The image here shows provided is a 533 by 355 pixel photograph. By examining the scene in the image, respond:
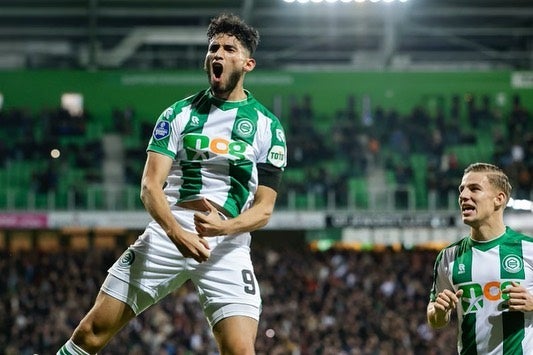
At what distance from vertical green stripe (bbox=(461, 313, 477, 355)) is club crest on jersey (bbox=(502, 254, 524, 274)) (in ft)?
1.06

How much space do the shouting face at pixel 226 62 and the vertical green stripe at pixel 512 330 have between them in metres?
2.01

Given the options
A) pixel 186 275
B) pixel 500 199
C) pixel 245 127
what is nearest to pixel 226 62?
pixel 245 127

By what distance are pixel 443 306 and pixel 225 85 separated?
5.60 ft

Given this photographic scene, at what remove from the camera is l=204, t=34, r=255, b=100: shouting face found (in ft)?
17.0

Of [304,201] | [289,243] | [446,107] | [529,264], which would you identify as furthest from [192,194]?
[446,107]

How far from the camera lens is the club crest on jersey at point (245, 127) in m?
5.26

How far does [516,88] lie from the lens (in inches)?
1193

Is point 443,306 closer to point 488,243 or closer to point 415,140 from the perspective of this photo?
point 488,243

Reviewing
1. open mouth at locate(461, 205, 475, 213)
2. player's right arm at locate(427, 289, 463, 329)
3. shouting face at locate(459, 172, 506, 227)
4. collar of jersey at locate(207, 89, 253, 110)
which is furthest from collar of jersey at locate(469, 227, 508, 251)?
collar of jersey at locate(207, 89, 253, 110)

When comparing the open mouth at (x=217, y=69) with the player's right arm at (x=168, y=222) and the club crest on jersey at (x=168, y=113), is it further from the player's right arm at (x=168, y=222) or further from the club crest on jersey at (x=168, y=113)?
the player's right arm at (x=168, y=222)

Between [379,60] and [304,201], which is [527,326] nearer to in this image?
[304,201]

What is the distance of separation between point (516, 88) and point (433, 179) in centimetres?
615

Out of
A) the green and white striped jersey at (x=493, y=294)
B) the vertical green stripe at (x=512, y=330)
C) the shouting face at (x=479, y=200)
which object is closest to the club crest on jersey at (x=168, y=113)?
the shouting face at (x=479, y=200)

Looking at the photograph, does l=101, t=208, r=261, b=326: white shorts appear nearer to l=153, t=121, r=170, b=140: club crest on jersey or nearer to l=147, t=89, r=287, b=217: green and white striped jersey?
l=147, t=89, r=287, b=217: green and white striped jersey
